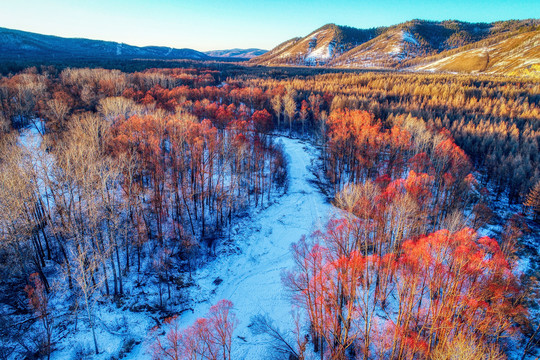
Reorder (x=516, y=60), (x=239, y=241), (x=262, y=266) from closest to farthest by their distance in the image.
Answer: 1. (x=262, y=266)
2. (x=239, y=241)
3. (x=516, y=60)

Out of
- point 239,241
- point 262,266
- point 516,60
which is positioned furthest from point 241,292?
point 516,60

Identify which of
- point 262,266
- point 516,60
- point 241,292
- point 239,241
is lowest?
point 241,292

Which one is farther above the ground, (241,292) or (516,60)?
(516,60)

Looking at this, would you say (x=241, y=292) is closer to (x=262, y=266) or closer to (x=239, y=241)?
(x=262, y=266)

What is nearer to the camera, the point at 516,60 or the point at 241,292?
the point at 241,292

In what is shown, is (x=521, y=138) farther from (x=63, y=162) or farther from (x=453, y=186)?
(x=63, y=162)

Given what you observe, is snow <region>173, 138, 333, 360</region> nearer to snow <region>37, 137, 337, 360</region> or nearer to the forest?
snow <region>37, 137, 337, 360</region>

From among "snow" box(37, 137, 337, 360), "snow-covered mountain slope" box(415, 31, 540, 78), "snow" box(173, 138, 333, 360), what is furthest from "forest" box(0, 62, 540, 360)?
"snow-covered mountain slope" box(415, 31, 540, 78)

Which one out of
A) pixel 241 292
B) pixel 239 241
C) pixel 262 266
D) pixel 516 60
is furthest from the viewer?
pixel 516 60

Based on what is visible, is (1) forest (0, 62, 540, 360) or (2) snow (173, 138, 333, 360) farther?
(2) snow (173, 138, 333, 360)
